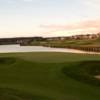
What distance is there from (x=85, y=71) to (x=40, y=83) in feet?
17.3

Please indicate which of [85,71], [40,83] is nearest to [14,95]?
[40,83]

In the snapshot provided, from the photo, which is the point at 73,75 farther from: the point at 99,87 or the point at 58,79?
the point at 99,87

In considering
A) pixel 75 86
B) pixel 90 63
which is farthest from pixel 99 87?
pixel 90 63

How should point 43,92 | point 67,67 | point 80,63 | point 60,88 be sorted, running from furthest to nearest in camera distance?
point 80,63 → point 67,67 → point 60,88 → point 43,92

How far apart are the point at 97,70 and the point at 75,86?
18.7ft

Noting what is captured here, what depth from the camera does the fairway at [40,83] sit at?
53.7 feet

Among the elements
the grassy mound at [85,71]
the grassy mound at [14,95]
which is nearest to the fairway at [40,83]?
the grassy mound at [14,95]

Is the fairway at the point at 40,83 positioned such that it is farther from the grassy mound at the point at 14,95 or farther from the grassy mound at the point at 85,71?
the grassy mound at the point at 85,71

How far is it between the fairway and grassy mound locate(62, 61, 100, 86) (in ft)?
1.16

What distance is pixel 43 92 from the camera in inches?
681

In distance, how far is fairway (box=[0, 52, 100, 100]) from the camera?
16.4 meters

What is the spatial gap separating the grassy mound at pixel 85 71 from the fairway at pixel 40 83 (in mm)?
352

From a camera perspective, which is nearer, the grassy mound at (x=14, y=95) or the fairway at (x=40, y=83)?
the grassy mound at (x=14, y=95)

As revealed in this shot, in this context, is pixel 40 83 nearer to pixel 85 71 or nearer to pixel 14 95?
pixel 14 95
